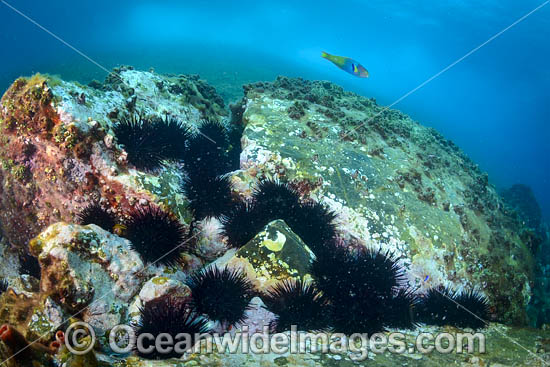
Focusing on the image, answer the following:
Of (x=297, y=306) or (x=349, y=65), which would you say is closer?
(x=297, y=306)

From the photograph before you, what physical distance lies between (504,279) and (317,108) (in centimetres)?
573

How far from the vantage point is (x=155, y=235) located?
4.35 m

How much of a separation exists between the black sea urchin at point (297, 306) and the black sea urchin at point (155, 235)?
1.57m

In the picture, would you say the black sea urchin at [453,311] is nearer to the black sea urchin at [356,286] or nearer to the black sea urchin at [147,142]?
the black sea urchin at [356,286]

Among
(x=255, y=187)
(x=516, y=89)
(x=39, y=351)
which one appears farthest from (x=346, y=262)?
(x=516, y=89)

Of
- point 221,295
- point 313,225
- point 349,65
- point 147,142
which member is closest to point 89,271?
point 221,295

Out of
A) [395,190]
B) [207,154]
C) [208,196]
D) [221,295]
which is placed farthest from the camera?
[395,190]

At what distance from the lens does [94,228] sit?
13.4 feet

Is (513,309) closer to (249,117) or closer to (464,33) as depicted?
(249,117)

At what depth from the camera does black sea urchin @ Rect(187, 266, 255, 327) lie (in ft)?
12.8

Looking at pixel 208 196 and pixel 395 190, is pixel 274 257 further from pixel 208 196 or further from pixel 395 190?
pixel 395 190

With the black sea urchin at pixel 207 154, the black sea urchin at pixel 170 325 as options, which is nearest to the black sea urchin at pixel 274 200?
the black sea urchin at pixel 207 154

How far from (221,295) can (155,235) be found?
1.31m

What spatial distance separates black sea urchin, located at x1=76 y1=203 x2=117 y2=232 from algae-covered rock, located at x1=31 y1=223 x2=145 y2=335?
1.61 feet
